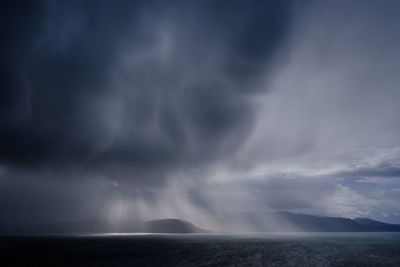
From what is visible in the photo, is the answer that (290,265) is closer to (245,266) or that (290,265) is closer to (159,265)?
(245,266)

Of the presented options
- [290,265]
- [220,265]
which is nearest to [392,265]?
[290,265]

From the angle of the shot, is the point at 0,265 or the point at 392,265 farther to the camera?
the point at 392,265

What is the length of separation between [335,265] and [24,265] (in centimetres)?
9295

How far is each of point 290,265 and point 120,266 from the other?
166 feet

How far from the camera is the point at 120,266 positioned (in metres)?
62.3

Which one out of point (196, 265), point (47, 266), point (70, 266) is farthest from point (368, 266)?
point (47, 266)

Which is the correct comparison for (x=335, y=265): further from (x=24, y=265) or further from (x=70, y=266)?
(x=24, y=265)

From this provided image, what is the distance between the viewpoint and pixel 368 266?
6519 cm

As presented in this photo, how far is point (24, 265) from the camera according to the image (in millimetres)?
63656

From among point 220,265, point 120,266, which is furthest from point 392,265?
point 120,266

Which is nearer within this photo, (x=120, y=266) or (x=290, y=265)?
(x=120, y=266)

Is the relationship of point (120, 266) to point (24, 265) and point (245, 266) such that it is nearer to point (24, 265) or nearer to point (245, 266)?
point (24, 265)

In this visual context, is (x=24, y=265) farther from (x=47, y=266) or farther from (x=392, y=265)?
(x=392, y=265)

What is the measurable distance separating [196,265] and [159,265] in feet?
35.8
